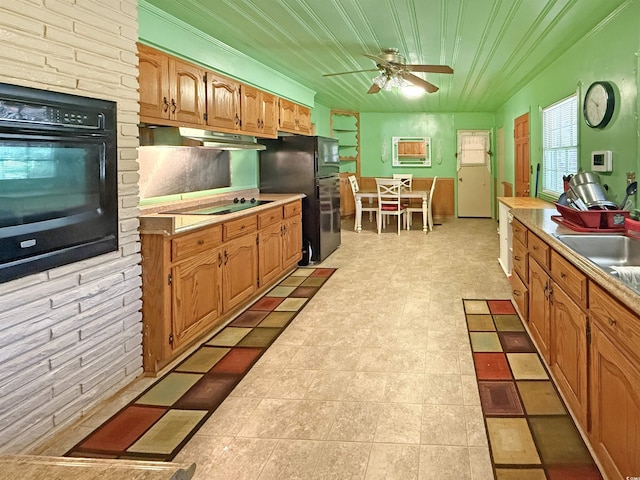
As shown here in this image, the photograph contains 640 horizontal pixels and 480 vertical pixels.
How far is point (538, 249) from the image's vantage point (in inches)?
117

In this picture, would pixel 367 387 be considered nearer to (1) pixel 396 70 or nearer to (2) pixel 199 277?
(2) pixel 199 277

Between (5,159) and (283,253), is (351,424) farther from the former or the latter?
(283,253)

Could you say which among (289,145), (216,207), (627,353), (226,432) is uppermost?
(289,145)

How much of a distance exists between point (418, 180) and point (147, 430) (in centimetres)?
916

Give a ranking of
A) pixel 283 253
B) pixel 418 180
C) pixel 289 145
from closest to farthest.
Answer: pixel 283 253 < pixel 289 145 < pixel 418 180

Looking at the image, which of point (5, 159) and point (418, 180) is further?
point (418, 180)

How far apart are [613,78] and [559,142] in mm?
1677

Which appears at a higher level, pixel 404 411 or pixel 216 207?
pixel 216 207

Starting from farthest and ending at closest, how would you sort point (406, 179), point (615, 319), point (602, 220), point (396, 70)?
1. point (406, 179)
2. point (396, 70)
3. point (602, 220)
4. point (615, 319)

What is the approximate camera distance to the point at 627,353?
1548mm

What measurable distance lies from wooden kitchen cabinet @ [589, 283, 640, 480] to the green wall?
1.74 metres

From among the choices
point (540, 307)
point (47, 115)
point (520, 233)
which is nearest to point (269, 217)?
point (520, 233)

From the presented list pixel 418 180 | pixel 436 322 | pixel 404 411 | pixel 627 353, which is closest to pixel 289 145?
pixel 436 322

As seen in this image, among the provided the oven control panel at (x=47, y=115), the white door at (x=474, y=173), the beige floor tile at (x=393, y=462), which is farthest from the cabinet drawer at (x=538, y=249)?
the white door at (x=474, y=173)
